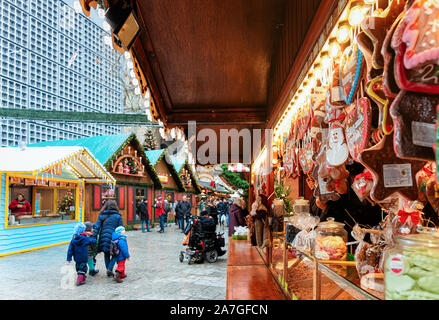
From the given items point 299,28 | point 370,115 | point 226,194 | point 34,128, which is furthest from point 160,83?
point 226,194

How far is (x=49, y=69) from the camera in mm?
20391

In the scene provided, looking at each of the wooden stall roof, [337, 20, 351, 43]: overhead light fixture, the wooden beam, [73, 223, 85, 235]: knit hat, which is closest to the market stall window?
the wooden stall roof

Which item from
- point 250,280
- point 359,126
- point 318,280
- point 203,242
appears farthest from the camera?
point 203,242

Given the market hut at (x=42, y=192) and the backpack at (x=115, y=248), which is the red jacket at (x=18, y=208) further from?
the backpack at (x=115, y=248)

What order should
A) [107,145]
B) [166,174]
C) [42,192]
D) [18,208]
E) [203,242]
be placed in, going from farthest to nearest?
[166,174] → [107,145] → [42,192] → [18,208] → [203,242]

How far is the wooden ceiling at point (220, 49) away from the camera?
9.48ft

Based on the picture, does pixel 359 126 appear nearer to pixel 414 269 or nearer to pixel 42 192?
pixel 414 269

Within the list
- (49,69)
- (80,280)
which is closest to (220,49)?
(80,280)

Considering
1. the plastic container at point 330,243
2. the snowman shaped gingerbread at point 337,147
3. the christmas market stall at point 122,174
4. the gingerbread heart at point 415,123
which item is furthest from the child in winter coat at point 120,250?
the christmas market stall at point 122,174

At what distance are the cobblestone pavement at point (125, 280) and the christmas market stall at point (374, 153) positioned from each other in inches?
120

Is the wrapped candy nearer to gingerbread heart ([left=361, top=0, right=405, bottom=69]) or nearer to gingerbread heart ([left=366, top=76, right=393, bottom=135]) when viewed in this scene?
gingerbread heart ([left=366, top=76, right=393, bottom=135])

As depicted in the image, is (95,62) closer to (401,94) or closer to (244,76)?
(244,76)

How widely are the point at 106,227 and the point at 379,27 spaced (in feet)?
19.9

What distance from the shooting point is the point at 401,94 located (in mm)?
886
